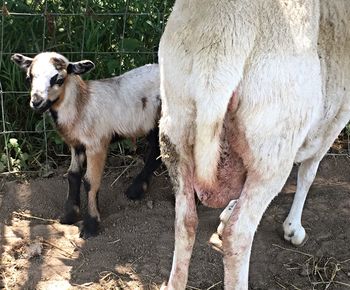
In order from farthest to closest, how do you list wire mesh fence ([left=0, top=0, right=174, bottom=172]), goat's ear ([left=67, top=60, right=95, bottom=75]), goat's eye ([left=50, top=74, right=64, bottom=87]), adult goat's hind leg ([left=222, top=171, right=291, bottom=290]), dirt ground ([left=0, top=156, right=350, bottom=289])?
wire mesh fence ([left=0, top=0, right=174, bottom=172]), goat's ear ([left=67, top=60, right=95, bottom=75]), goat's eye ([left=50, top=74, right=64, bottom=87]), dirt ground ([left=0, top=156, right=350, bottom=289]), adult goat's hind leg ([left=222, top=171, right=291, bottom=290])

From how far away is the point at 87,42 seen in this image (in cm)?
505

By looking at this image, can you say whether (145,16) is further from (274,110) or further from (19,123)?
(274,110)

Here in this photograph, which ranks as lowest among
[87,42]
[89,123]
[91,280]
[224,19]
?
[91,280]

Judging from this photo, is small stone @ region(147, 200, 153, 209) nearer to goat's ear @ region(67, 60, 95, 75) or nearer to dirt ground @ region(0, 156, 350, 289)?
dirt ground @ region(0, 156, 350, 289)

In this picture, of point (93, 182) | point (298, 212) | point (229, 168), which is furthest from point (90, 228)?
point (229, 168)

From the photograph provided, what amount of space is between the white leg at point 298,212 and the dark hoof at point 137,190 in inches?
43.3

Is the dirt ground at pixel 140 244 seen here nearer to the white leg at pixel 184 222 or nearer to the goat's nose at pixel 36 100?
the white leg at pixel 184 222

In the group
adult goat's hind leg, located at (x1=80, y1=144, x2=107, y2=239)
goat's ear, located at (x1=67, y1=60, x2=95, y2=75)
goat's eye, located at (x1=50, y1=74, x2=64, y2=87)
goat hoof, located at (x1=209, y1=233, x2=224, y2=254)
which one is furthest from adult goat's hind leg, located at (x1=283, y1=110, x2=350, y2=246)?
goat's eye, located at (x1=50, y1=74, x2=64, y2=87)

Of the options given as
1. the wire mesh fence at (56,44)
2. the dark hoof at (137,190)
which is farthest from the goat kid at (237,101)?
the wire mesh fence at (56,44)

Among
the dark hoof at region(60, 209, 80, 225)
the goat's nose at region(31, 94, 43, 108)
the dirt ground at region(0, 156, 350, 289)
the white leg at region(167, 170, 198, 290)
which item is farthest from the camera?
the dark hoof at region(60, 209, 80, 225)

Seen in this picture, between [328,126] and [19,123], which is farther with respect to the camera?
[19,123]

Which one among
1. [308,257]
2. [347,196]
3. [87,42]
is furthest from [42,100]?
[347,196]

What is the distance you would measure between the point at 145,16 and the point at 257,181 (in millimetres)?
2640

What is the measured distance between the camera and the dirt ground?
3.86 m
